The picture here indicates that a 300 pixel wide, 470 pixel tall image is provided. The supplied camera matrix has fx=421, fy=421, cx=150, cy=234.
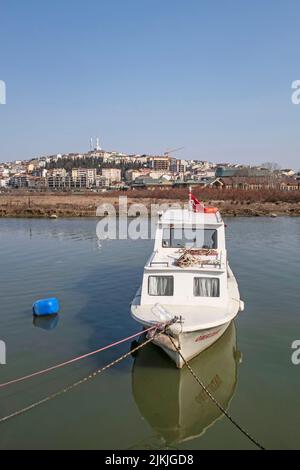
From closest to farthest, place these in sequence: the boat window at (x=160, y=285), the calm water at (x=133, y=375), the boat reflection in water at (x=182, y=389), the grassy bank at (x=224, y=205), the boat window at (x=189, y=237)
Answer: the calm water at (x=133, y=375) → the boat reflection in water at (x=182, y=389) → the boat window at (x=160, y=285) → the boat window at (x=189, y=237) → the grassy bank at (x=224, y=205)

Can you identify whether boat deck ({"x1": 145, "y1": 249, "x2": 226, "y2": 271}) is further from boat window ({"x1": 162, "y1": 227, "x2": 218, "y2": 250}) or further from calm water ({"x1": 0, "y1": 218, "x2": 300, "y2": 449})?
calm water ({"x1": 0, "y1": 218, "x2": 300, "y2": 449})

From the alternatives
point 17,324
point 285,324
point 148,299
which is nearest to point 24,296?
point 17,324

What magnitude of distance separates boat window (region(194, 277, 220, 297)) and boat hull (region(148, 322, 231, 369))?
4.32ft

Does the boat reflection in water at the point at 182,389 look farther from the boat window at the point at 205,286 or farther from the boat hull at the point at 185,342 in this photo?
the boat window at the point at 205,286

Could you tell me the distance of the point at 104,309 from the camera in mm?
18266

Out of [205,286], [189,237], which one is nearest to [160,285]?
[205,286]

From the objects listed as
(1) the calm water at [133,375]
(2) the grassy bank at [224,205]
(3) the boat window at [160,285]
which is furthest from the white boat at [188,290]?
(2) the grassy bank at [224,205]

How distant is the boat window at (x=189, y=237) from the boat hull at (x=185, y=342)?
16.8 ft

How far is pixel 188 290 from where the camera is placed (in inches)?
539

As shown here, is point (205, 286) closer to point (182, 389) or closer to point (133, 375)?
point (182, 389)

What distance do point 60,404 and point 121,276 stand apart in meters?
13.6

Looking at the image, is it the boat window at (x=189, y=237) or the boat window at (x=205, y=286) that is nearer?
the boat window at (x=205, y=286)

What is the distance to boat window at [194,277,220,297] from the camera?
13.7 meters

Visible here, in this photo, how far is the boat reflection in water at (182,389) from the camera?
10.2m
